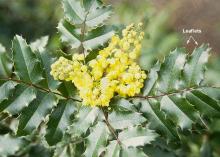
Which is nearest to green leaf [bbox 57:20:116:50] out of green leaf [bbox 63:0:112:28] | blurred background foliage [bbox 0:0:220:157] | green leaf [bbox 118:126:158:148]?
green leaf [bbox 63:0:112:28]

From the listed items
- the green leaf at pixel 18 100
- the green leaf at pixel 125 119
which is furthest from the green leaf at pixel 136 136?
the green leaf at pixel 18 100

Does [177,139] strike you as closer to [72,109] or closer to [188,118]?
[188,118]

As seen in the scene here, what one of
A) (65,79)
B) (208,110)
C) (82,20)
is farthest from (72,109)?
(208,110)

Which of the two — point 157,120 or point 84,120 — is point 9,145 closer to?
point 84,120

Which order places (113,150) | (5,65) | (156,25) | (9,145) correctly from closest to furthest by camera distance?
(113,150)
(5,65)
(9,145)
(156,25)

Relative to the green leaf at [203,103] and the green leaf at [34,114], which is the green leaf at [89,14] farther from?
the green leaf at [203,103]

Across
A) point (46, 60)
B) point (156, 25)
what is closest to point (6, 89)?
point (46, 60)
